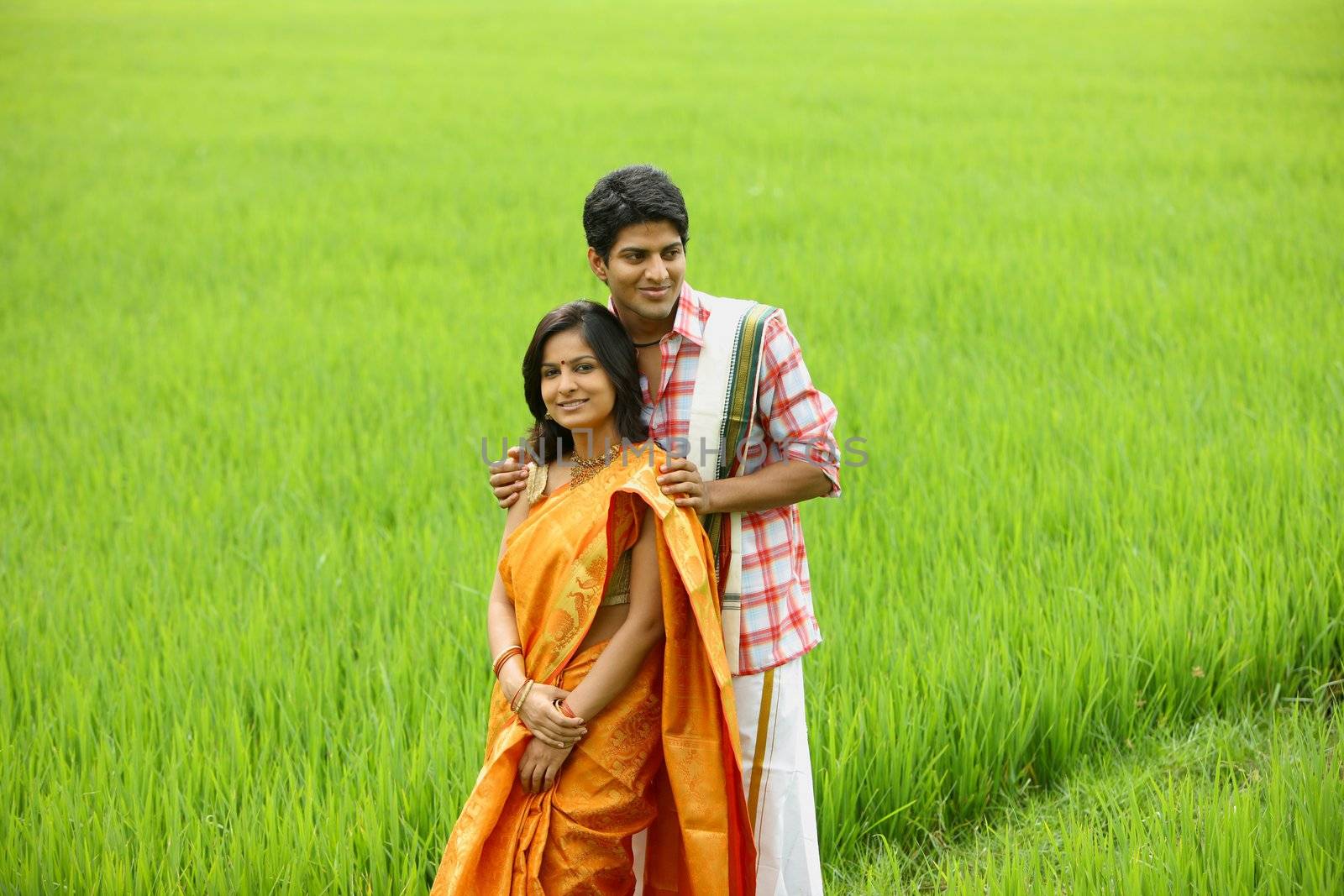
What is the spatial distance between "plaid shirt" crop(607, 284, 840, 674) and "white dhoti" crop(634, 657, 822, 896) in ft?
0.14

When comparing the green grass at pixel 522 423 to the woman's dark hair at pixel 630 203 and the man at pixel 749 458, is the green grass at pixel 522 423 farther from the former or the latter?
the woman's dark hair at pixel 630 203

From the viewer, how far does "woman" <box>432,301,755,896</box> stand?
4.93 ft

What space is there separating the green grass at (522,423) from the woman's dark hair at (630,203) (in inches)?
44.7

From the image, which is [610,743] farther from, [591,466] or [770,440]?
[770,440]

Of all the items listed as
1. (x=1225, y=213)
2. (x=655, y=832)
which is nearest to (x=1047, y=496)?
(x=655, y=832)

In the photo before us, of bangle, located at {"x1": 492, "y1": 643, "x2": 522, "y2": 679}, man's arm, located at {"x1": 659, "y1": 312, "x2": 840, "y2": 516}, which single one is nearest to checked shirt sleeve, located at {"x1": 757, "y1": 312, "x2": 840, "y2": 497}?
man's arm, located at {"x1": 659, "y1": 312, "x2": 840, "y2": 516}

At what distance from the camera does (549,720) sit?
59.1 inches

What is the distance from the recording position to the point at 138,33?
59.3ft

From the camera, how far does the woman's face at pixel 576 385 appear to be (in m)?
1.56

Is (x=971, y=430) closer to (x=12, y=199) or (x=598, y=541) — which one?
(x=598, y=541)

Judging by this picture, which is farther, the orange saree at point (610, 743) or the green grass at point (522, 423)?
the green grass at point (522, 423)

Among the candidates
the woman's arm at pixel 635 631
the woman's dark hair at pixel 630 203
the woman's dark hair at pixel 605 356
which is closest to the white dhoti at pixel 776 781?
the woman's arm at pixel 635 631

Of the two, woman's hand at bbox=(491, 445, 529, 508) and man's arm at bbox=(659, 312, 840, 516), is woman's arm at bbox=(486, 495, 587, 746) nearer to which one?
woman's hand at bbox=(491, 445, 529, 508)

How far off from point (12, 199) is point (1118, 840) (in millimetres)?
8497
